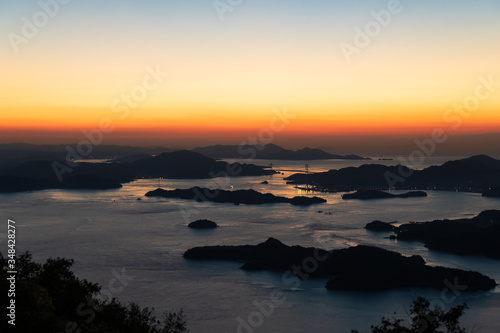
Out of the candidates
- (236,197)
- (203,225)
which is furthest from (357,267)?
(236,197)

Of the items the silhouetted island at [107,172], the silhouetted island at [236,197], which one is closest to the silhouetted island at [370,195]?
the silhouetted island at [236,197]

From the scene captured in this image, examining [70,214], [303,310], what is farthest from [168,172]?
[303,310]

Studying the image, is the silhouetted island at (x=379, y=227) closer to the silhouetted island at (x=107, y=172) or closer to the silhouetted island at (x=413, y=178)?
the silhouetted island at (x=413, y=178)

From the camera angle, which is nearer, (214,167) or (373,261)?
(373,261)

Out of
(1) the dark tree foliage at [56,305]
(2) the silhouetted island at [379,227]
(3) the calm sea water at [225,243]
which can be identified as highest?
(1) the dark tree foliage at [56,305]

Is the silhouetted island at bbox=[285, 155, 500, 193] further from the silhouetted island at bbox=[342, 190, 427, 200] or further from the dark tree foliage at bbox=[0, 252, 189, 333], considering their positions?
the dark tree foliage at bbox=[0, 252, 189, 333]

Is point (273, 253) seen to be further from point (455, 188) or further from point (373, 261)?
point (455, 188)
